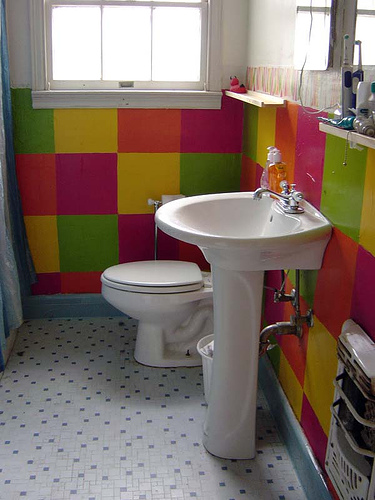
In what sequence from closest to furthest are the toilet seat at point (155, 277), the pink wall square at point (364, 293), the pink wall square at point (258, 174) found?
the pink wall square at point (364, 293), the toilet seat at point (155, 277), the pink wall square at point (258, 174)

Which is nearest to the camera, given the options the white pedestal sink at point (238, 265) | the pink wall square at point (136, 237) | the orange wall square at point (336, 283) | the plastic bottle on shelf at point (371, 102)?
the plastic bottle on shelf at point (371, 102)

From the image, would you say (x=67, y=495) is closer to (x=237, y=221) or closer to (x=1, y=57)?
(x=237, y=221)

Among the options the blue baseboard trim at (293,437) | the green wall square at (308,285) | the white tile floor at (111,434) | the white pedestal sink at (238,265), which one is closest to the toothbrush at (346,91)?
the white pedestal sink at (238,265)

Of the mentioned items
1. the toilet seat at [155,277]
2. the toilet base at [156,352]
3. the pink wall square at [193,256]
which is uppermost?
the toilet seat at [155,277]

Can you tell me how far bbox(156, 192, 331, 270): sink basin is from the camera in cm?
167

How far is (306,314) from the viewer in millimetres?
1958

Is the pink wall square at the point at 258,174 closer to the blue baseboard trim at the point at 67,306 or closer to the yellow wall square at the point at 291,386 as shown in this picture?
the yellow wall square at the point at 291,386

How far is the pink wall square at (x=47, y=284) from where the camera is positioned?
3053mm

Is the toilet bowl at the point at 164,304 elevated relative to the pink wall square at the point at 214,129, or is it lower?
lower

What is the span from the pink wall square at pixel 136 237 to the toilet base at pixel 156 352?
0.50m

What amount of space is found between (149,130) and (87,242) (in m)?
0.60

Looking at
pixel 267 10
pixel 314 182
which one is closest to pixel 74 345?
pixel 314 182

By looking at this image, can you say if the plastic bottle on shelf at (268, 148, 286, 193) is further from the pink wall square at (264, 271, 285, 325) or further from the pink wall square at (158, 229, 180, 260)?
the pink wall square at (158, 229, 180, 260)

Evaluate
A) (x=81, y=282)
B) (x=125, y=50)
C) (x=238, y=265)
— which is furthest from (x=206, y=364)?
(x=125, y=50)
